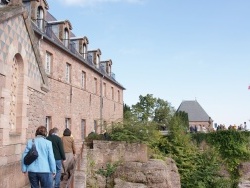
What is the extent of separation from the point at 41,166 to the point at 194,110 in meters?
51.4

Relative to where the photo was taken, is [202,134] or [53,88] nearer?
[53,88]

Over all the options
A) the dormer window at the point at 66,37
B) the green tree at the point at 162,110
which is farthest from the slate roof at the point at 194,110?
the dormer window at the point at 66,37

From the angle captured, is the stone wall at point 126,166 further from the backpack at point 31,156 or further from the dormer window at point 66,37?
the dormer window at point 66,37

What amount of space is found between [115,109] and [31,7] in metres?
14.1

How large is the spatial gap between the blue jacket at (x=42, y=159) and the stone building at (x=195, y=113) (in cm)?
4765

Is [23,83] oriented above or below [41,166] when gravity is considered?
above

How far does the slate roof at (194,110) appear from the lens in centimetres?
5285

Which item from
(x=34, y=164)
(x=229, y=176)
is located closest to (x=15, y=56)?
(x=34, y=164)

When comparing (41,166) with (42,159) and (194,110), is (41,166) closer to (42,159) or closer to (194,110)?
(42,159)

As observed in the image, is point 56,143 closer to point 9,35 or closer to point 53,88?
point 9,35

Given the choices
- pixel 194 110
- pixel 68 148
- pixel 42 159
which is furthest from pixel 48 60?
pixel 194 110

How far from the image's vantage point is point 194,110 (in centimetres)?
5453

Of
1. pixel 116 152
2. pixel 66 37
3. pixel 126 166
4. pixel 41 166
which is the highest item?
pixel 66 37

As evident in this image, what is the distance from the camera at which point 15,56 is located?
7156 millimetres
